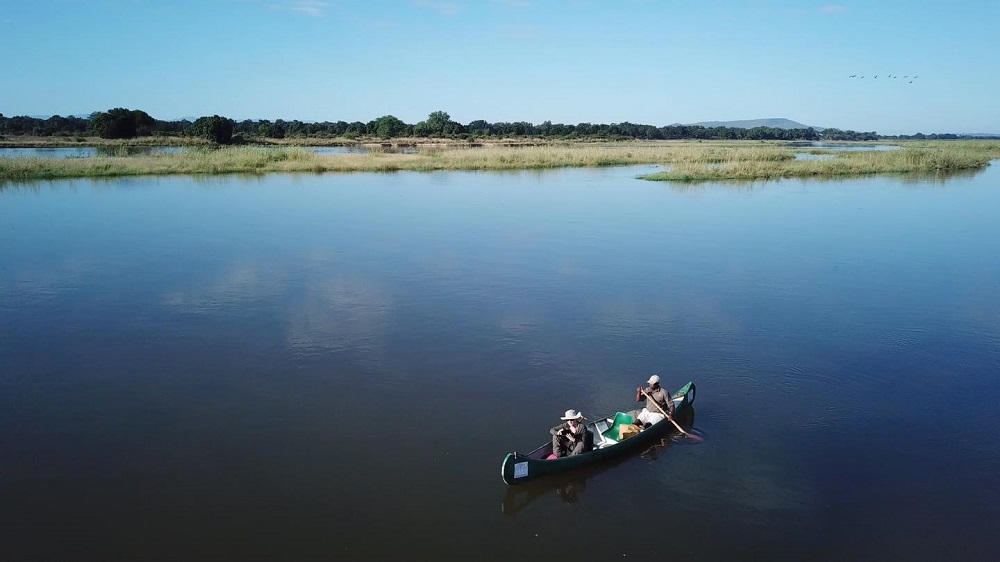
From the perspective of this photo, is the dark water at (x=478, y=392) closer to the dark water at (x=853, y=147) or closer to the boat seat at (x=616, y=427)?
the boat seat at (x=616, y=427)

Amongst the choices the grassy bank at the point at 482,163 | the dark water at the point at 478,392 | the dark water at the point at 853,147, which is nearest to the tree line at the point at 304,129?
the grassy bank at the point at 482,163

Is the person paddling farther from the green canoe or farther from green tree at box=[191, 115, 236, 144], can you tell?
green tree at box=[191, 115, 236, 144]

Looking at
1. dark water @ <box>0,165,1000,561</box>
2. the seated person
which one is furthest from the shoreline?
the seated person

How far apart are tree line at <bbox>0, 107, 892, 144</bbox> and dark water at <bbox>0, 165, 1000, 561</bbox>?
237 ft

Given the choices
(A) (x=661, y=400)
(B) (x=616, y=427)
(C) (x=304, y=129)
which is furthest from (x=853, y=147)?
(B) (x=616, y=427)

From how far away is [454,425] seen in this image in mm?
12109

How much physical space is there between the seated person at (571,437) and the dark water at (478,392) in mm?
550

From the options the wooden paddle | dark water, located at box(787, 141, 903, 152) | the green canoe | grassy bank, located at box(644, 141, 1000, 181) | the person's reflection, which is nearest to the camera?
the green canoe

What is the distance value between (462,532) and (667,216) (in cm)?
2803

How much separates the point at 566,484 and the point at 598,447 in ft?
3.07

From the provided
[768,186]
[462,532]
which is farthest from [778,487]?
[768,186]

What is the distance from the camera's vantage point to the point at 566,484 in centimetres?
1065

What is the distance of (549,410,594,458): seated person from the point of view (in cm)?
1063

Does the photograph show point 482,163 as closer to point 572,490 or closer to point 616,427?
point 616,427
